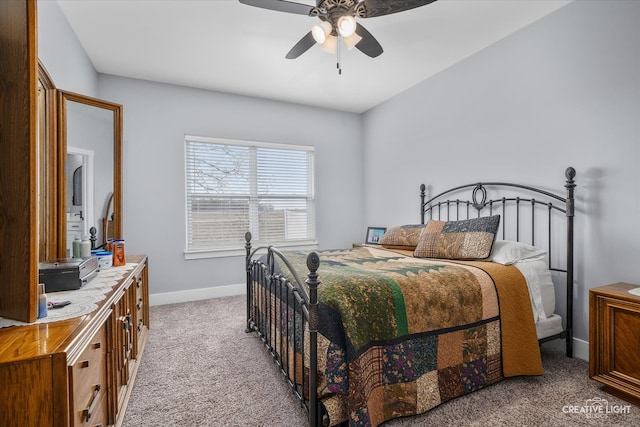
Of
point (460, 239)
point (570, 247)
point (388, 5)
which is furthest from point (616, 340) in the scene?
point (388, 5)

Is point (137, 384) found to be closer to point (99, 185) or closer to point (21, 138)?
point (99, 185)

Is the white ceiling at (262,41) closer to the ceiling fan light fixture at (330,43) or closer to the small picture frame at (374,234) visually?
the ceiling fan light fixture at (330,43)

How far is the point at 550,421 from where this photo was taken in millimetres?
1598

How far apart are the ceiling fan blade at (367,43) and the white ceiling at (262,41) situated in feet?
1.01

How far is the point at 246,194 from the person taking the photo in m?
4.10

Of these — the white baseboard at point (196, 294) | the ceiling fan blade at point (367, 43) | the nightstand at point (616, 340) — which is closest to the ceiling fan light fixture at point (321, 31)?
the ceiling fan blade at point (367, 43)

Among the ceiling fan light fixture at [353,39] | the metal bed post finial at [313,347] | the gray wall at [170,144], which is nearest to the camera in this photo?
the metal bed post finial at [313,347]

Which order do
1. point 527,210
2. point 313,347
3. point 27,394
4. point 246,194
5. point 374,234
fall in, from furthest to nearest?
point 374,234 < point 246,194 < point 527,210 < point 313,347 < point 27,394

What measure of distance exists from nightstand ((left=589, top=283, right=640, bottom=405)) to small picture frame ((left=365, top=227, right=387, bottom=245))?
8.33 ft

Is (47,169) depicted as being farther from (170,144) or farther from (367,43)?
(367,43)

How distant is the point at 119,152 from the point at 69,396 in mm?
2169

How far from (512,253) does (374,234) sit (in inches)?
87.8

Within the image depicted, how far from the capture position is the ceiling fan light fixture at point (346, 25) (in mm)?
1914

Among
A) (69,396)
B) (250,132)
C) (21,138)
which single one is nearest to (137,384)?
(69,396)
